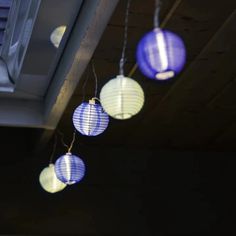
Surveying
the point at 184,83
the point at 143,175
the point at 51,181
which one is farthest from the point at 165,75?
the point at 143,175

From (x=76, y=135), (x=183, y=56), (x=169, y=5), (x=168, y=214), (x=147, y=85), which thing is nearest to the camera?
(x=183, y=56)

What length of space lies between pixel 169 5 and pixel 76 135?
2.93 m

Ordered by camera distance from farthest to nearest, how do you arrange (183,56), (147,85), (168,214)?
(168,214) → (147,85) → (183,56)

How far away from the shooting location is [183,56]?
95.8 inches

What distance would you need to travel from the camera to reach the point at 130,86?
3092 millimetres

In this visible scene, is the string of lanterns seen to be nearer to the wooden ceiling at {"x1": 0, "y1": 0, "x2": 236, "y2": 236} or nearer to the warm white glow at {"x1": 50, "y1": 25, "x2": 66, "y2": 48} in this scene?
the warm white glow at {"x1": 50, "y1": 25, "x2": 66, "y2": 48}

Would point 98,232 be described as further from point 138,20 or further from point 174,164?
point 138,20

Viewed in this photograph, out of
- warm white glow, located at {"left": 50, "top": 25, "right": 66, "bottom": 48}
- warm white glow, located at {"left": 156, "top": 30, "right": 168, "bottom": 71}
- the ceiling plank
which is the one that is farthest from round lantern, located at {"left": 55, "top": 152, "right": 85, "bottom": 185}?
warm white glow, located at {"left": 156, "top": 30, "right": 168, "bottom": 71}

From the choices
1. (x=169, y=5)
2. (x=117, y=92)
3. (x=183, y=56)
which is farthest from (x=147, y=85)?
(x=183, y=56)

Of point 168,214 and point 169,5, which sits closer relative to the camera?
point 169,5

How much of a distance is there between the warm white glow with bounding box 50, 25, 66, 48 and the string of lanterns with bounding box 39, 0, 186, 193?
44cm

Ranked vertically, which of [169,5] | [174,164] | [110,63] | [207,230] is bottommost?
[207,230]

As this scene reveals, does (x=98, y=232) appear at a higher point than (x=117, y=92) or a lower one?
lower

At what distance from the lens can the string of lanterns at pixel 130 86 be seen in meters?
2.38
